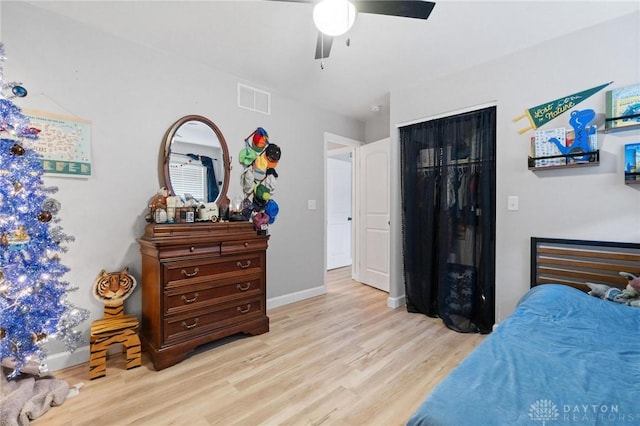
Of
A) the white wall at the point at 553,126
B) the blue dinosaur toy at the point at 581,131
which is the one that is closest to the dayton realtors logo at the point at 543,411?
the white wall at the point at 553,126

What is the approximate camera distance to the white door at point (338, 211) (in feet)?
17.9

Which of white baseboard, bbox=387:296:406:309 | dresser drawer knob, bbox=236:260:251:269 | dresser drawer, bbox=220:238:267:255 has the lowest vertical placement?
white baseboard, bbox=387:296:406:309

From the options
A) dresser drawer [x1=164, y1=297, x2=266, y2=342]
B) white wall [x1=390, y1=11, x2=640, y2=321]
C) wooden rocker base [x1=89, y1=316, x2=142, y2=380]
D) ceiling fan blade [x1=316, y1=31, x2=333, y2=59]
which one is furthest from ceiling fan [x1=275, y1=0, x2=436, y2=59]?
wooden rocker base [x1=89, y1=316, x2=142, y2=380]

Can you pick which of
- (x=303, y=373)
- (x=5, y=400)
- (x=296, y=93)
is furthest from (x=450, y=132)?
(x=5, y=400)

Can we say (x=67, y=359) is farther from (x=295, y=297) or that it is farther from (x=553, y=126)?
(x=553, y=126)

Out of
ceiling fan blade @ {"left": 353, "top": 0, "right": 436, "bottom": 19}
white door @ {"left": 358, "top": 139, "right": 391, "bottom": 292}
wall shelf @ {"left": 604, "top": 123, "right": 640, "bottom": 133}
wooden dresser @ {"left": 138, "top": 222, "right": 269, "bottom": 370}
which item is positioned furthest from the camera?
white door @ {"left": 358, "top": 139, "right": 391, "bottom": 292}

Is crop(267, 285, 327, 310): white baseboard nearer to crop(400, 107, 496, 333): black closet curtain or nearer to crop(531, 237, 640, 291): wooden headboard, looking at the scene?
crop(400, 107, 496, 333): black closet curtain

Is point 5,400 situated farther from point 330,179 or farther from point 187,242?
point 330,179

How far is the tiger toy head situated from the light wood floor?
48 cm

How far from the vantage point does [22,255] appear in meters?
1.64

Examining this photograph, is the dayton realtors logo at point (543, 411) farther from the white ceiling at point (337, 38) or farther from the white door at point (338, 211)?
the white door at point (338, 211)

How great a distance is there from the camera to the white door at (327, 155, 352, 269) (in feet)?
17.9

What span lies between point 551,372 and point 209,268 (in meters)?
2.15

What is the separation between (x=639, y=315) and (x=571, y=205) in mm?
983
